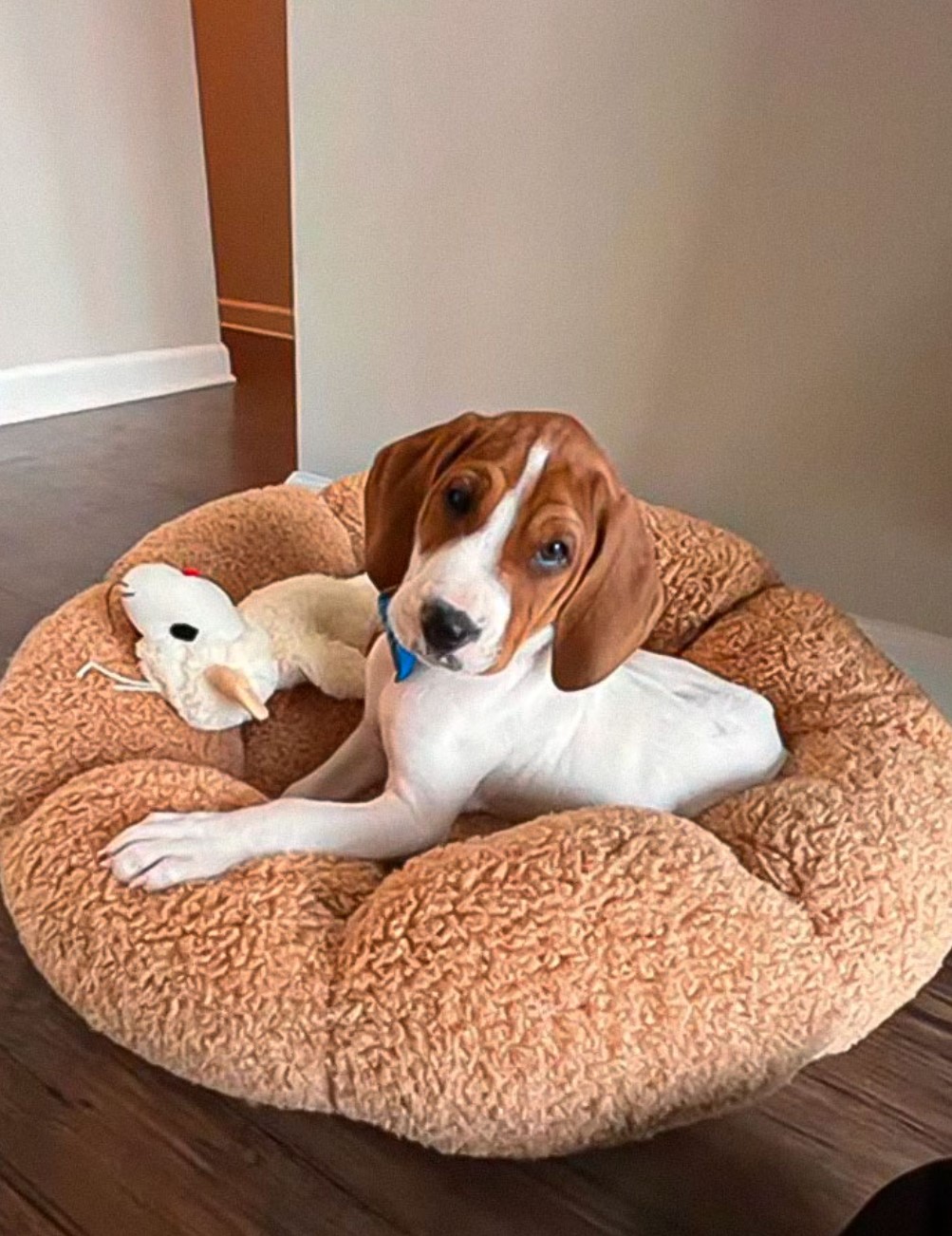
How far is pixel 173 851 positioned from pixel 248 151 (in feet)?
13.4

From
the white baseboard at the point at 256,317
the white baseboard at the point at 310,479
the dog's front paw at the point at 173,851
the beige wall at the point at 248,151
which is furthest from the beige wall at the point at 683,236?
the white baseboard at the point at 256,317

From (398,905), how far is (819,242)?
1.16 m

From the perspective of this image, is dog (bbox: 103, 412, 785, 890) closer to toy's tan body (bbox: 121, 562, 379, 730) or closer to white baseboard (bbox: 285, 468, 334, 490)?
toy's tan body (bbox: 121, 562, 379, 730)

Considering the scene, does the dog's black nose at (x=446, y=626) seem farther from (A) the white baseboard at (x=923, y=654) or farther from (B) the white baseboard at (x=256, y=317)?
(B) the white baseboard at (x=256, y=317)

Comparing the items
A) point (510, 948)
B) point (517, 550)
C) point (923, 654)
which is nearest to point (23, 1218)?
point (510, 948)

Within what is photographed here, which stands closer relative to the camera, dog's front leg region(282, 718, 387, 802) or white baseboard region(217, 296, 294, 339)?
dog's front leg region(282, 718, 387, 802)

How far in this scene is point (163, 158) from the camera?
3.46 meters

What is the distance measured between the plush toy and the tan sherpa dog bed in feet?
0.35

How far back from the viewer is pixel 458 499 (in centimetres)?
99

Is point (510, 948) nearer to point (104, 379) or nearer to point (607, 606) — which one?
point (607, 606)

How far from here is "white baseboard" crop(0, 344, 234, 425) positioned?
10.4ft

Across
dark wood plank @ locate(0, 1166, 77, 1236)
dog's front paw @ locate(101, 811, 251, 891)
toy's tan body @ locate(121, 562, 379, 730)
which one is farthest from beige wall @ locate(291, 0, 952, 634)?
dark wood plank @ locate(0, 1166, 77, 1236)

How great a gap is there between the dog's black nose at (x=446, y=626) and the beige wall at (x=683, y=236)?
3.17ft

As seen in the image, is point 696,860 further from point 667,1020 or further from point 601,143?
point 601,143
